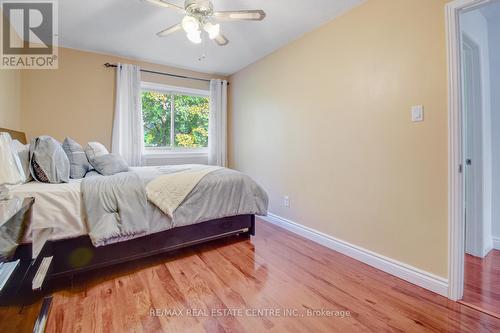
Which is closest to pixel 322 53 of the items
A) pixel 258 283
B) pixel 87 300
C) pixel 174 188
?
pixel 174 188

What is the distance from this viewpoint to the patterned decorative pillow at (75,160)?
221 centimetres

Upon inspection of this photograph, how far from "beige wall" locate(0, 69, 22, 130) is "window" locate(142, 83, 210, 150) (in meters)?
1.40

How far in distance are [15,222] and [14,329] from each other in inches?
17.3

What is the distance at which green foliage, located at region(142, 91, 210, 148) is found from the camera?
3719 millimetres

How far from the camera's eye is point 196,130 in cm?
417

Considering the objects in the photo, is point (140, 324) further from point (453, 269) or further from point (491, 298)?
point (491, 298)

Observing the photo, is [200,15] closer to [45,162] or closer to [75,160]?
[45,162]

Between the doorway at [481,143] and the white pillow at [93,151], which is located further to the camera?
the white pillow at [93,151]

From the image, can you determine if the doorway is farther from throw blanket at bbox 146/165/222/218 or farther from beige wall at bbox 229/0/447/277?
throw blanket at bbox 146/165/222/218

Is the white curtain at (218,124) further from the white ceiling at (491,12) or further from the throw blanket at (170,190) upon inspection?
the white ceiling at (491,12)

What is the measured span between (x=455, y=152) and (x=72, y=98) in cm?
408

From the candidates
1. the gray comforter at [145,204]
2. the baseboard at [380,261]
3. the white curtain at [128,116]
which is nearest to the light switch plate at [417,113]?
the baseboard at [380,261]

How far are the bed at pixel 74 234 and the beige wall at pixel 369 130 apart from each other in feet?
4.50

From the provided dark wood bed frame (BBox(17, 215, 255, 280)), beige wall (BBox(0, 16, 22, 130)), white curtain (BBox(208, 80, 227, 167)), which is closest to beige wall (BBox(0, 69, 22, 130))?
beige wall (BBox(0, 16, 22, 130))
